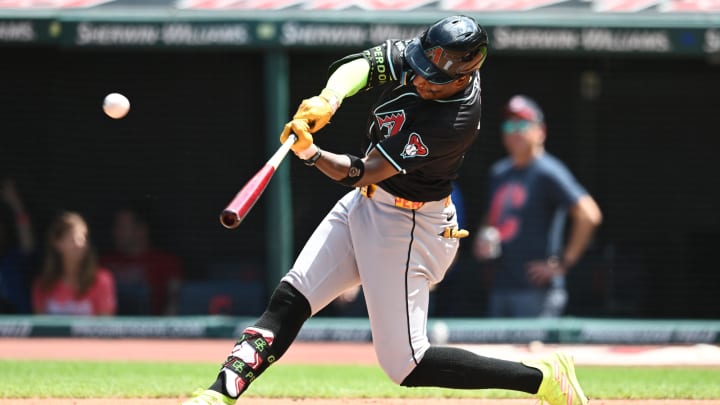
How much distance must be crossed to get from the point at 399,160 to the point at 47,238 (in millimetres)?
5133

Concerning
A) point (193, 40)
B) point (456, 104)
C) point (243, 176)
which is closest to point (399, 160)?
point (456, 104)

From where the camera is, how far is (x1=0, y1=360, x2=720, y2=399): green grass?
205 inches

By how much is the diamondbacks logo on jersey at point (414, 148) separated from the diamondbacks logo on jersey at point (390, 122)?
113 millimetres

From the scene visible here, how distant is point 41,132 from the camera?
8266 millimetres

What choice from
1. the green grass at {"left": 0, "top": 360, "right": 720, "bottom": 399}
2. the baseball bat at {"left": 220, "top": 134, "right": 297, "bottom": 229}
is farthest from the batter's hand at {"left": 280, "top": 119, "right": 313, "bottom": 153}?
the green grass at {"left": 0, "top": 360, "right": 720, "bottom": 399}

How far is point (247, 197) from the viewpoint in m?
3.38

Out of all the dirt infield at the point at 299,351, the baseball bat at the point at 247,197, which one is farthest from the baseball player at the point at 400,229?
the dirt infield at the point at 299,351

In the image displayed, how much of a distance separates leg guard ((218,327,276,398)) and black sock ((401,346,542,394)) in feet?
1.69

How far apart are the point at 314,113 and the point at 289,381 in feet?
8.14

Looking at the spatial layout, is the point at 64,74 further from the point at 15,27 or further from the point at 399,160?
the point at 399,160

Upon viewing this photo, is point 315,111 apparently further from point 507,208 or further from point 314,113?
point 507,208

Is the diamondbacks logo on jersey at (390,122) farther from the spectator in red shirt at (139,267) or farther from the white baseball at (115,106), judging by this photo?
the spectator in red shirt at (139,267)

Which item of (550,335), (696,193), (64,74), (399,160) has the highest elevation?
(399,160)

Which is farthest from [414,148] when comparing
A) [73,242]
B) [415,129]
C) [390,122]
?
[73,242]
